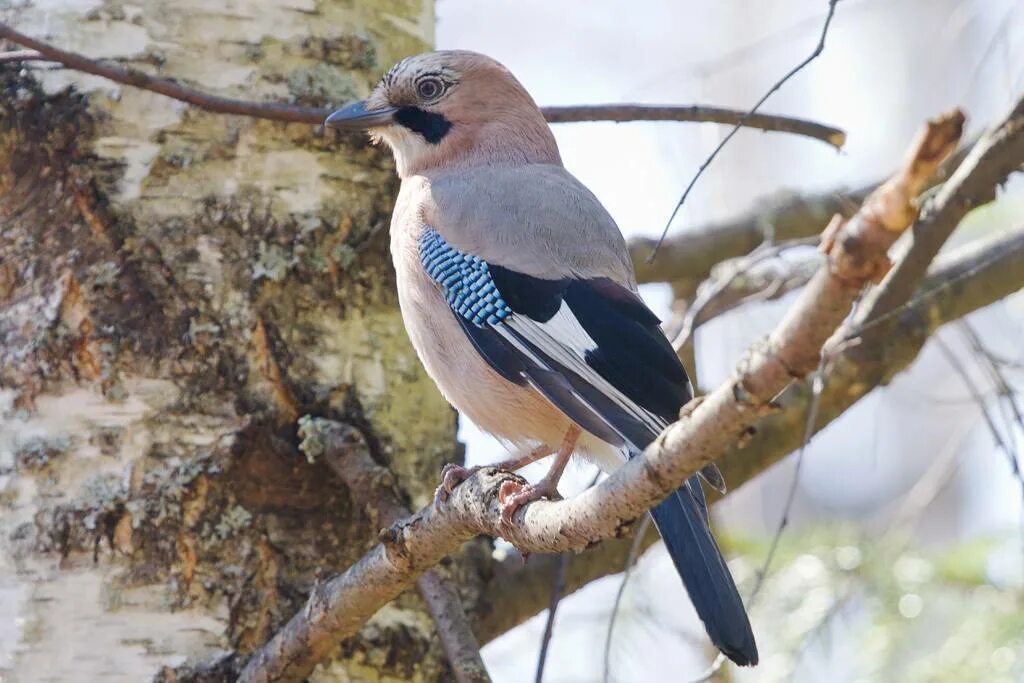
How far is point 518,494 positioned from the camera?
2.16 m

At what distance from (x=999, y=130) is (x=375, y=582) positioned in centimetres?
134

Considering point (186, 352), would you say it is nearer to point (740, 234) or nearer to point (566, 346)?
point (566, 346)

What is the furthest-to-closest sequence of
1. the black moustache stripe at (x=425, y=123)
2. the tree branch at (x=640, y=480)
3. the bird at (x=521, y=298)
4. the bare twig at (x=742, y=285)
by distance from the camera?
the black moustache stripe at (x=425, y=123) < the bare twig at (x=742, y=285) < the bird at (x=521, y=298) < the tree branch at (x=640, y=480)

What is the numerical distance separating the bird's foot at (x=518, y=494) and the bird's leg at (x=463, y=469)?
0.11 metres

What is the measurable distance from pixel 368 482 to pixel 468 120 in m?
1.15

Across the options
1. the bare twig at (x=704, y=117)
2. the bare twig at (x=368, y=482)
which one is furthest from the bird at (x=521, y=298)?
the bare twig at (x=704, y=117)

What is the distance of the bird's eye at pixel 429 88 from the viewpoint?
10.5 ft

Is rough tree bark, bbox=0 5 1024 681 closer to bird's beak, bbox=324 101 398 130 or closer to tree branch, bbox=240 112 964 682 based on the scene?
bird's beak, bbox=324 101 398 130

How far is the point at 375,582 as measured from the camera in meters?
2.25

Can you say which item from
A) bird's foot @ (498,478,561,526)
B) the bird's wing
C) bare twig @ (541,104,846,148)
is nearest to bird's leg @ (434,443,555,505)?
bird's foot @ (498,478,561,526)

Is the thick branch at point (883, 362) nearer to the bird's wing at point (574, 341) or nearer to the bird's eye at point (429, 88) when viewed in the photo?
the bird's wing at point (574, 341)

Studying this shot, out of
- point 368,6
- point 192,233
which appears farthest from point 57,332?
point 368,6

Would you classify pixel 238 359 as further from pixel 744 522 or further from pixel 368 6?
pixel 744 522

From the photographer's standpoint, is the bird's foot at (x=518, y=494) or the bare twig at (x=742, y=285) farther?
the bare twig at (x=742, y=285)
